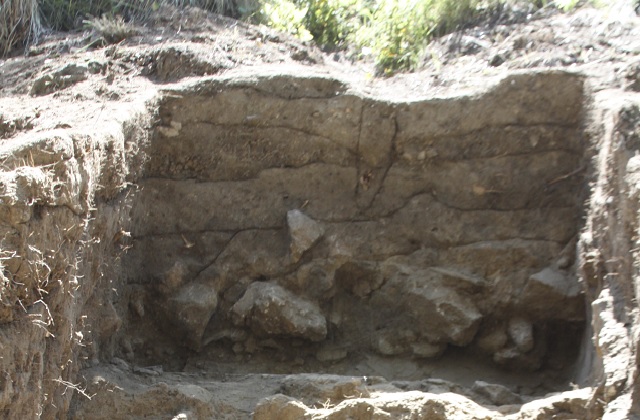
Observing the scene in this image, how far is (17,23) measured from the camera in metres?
5.98

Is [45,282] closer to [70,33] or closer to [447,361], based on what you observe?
[447,361]

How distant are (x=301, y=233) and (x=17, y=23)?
2.56 m

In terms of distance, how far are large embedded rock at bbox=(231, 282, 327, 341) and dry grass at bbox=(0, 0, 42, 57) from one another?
8.15 ft

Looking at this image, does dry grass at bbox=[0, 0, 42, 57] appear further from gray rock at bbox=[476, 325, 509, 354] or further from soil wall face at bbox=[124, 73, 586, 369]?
gray rock at bbox=[476, 325, 509, 354]

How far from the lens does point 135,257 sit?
189 inches

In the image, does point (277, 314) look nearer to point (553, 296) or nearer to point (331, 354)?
point (331, 354)

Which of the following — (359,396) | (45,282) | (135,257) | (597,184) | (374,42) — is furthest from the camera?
(374,42)

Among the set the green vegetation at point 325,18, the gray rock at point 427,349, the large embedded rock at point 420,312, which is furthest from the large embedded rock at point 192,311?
the green vegetation at point 325,18

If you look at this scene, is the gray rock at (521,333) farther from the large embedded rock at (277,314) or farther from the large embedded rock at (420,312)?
the large embedded rock at (277,314)

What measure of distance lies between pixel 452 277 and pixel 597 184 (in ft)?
2.98

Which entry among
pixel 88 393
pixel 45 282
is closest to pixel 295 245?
pixel 88 393

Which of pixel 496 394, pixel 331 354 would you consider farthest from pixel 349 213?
pixel 496 394

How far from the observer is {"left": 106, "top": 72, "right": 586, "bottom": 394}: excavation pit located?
187 inches

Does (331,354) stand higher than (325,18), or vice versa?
(325,18)
